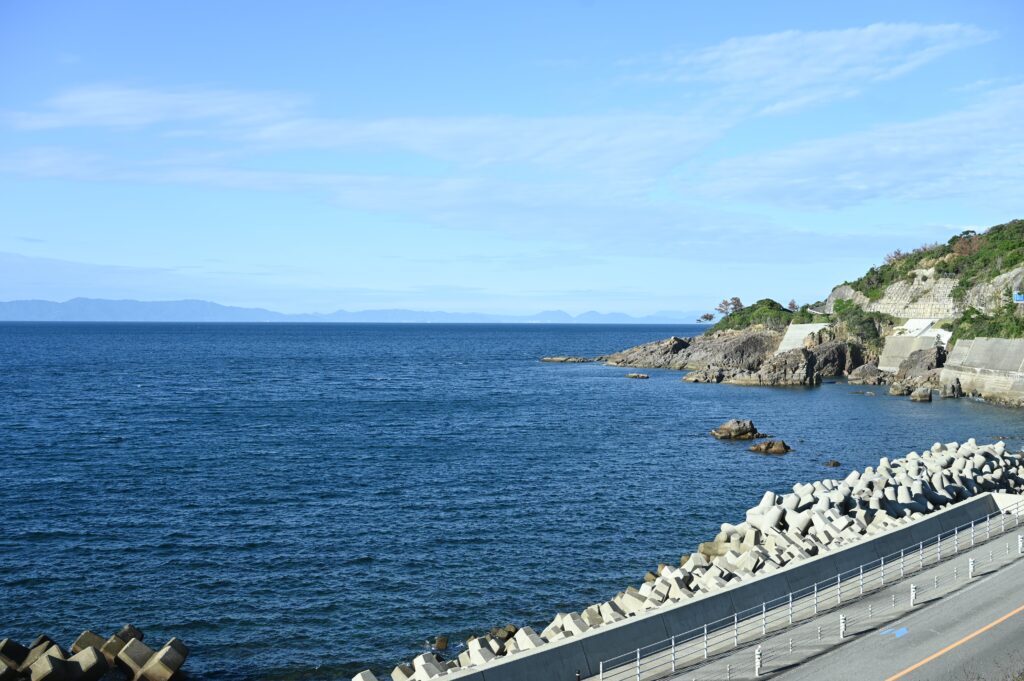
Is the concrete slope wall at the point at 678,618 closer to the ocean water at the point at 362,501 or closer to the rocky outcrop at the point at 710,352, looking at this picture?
the ocean water at the point at 362,501

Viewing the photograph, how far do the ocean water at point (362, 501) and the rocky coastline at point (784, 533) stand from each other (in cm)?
320

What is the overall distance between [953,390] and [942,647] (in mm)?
75065

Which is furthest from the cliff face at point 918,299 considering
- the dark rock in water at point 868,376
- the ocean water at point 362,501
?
the ocean water at point 362,501

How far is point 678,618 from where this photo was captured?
20453 millimetres

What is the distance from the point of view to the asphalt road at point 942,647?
17938mm

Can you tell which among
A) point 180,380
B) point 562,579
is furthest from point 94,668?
point 180,380

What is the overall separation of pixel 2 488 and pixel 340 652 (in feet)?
95.8

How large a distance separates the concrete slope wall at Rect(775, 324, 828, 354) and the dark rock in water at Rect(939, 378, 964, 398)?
30.8m

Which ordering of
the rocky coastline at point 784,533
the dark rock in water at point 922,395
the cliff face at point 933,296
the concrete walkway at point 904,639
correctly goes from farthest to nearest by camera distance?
the cliff face at point 933,296 → the dark rock in water at point 922,395 → the rocky coastline at point 784,533 → the concrete walkway at point 904,639

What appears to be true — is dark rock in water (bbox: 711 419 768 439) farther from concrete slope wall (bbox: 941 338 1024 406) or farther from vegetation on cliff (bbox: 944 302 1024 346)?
vegetation on cliff (bbox: 944 302 1024 346)

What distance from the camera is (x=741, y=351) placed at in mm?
122938

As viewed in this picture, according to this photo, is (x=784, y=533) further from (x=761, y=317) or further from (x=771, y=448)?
(x=761, y=317)

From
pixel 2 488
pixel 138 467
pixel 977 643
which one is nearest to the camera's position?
pixel 977 643

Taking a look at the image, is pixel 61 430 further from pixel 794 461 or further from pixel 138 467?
pixel 794 461
